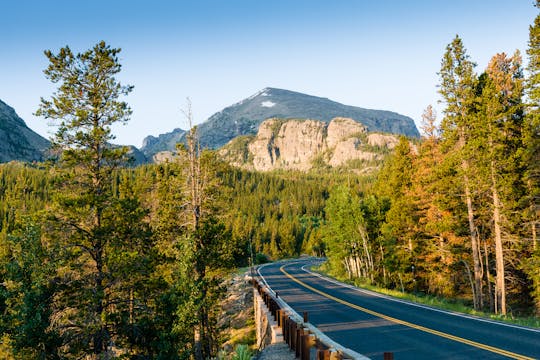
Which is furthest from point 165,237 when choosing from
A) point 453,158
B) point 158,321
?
point 453,158

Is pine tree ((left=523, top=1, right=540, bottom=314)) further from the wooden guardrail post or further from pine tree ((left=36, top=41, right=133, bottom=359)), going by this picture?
pine tree ((left=36, top=41, right=133, bottom=359))

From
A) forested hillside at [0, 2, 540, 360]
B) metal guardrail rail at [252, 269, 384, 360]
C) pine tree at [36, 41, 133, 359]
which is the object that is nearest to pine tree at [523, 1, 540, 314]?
forested hillside at [0, 2, 540, 360]

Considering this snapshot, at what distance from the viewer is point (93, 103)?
1869cm

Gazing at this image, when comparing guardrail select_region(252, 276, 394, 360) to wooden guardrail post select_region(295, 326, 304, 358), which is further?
wooden guardrail post select_region(295, 326, 304, 358)

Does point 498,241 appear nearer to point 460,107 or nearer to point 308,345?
point 460,107

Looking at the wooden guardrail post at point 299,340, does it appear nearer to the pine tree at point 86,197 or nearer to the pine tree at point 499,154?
the pine tree at point 86,197

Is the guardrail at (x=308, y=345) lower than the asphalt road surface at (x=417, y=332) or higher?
higher

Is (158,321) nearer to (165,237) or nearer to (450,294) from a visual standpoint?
(165,237)

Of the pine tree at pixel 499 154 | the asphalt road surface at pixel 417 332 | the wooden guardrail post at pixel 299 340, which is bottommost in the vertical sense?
the asphalt road surface at pixel 417 332

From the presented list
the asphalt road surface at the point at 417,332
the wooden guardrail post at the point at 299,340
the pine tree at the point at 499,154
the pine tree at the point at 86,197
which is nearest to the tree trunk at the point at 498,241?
the pine tree at the point at 499,154

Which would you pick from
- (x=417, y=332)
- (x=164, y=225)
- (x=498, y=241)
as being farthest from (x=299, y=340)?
(x=164, y=225)

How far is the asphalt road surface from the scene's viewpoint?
930cm

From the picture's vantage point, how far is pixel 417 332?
11852 mm

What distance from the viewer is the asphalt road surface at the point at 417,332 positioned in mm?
9297
